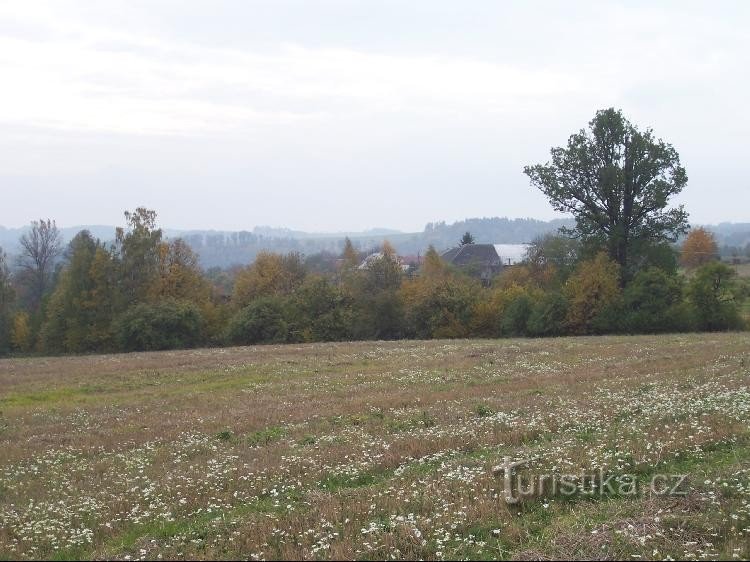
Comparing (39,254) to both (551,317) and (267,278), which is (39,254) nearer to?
(267,278)

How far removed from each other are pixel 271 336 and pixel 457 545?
59.0 metres

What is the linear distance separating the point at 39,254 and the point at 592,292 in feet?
247

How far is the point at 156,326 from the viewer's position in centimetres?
6475

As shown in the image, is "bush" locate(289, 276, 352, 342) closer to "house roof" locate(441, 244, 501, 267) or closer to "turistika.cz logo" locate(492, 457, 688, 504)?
"turistika.cz logo" locate(492, 457, 688, 504)

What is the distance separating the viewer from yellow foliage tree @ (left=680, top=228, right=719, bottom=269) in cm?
9981

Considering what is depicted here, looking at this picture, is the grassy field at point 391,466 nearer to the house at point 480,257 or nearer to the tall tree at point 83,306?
the tall tree at point 83,306

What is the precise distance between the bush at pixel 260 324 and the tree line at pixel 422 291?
0.15 meters

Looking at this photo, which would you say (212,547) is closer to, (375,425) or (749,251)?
(375,425)

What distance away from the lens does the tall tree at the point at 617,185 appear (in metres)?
55.4

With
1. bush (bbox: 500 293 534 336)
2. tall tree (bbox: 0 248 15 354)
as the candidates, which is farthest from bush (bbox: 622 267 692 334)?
tall tree (bbox: 0 248 15 354)

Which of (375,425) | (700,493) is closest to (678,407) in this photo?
(700,493)

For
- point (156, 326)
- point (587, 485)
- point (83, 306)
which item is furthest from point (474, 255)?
point (587, 485)

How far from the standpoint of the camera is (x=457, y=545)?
790cm

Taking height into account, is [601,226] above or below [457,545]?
above
